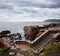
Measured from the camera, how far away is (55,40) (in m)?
27.7

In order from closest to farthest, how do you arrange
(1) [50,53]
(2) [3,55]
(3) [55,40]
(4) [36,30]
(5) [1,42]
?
(1) [50,53]
(2) [3,55]
(5) [1,42]
(3) [55,40]
(4) [36,30]

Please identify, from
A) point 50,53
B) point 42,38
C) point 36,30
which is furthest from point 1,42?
point 36,30

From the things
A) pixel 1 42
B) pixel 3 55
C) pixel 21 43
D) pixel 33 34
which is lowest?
pixel 33 34

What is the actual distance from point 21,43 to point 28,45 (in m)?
1.61

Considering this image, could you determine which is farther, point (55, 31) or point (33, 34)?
point (33, 34)

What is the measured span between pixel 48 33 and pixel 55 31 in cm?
105

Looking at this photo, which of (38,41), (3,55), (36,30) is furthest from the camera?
(36,30)

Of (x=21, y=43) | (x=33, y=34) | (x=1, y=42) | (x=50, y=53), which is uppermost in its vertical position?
(x=50, y=53)

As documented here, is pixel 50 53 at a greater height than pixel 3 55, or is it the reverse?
pixel 50 53

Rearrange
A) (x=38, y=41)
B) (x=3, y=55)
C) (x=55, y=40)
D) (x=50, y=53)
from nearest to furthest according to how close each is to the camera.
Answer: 1. (x=50, y=53)
2. (x=3, y=55)
3. (x=55, y=40)
4. (x=38, y=41)

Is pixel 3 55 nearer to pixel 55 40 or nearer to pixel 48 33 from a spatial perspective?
pixel 55 40

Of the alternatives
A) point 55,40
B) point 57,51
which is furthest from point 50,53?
point 55,40

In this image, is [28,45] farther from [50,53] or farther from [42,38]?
[50,53]

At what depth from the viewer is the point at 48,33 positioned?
102ft
